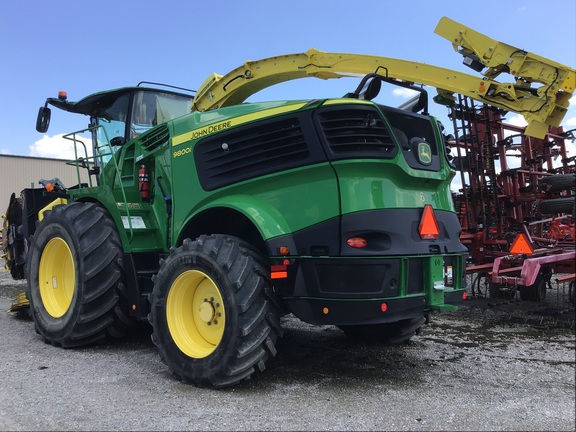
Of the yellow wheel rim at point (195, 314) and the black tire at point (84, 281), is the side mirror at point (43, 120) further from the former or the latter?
the yellow wheel rim at point (195, 314)

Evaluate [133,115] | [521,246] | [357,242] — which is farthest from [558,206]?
[133,115]

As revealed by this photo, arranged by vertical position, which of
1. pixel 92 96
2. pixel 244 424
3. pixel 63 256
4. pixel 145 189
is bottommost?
pixel 244 424

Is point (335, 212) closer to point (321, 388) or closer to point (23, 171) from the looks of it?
point (321, 388)

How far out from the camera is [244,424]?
3.14 metres

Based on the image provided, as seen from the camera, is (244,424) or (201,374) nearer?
(244,424)

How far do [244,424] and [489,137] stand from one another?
6369 millimetres

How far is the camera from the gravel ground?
10.4 ft

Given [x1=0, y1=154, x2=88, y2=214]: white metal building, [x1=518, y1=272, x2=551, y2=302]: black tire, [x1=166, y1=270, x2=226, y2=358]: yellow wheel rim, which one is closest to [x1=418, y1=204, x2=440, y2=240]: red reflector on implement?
[x1=166, y1=270, x2=226, y2=358]: yellow wheel rim

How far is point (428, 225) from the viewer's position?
3.85 meters

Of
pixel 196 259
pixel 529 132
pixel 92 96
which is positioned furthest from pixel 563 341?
pixel 92 96

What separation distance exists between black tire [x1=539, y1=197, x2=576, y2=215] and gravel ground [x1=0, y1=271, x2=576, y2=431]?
2.40 meters

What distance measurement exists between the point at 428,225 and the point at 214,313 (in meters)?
1.74

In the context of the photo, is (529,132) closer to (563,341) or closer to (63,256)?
(563,341)

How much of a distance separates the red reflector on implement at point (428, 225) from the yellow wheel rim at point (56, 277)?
3.74 meters
